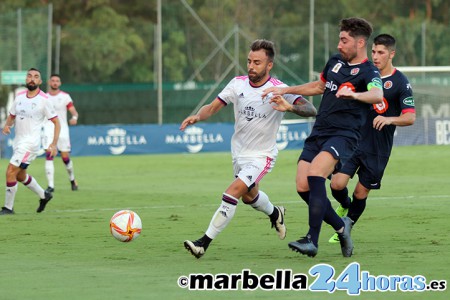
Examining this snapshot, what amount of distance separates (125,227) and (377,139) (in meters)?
3.19

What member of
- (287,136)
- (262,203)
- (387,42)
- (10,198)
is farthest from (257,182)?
(287,136)

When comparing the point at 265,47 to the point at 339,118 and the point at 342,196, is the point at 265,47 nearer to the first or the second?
the point at 339,118

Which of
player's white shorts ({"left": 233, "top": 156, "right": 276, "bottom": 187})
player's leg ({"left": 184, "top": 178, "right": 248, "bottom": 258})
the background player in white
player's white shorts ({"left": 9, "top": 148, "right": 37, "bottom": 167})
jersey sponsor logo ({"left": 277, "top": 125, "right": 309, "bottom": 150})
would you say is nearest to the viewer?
player's leg ({"left": 184, "top": 178, "right": 248, "bottom": 258})

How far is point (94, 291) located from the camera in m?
9.42

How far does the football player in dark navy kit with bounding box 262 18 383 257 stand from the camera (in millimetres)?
11453

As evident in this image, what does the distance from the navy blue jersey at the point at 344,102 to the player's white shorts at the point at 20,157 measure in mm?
7819

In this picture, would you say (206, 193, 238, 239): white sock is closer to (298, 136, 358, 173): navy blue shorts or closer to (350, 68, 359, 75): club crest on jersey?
(298, 136, 358, 173): navy blue shorts

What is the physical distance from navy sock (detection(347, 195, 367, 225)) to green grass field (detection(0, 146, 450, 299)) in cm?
30

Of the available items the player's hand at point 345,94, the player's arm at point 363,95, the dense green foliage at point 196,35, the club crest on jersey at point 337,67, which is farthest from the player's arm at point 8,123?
the dense green foliage at point 196,35

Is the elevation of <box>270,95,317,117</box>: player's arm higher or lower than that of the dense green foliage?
higher

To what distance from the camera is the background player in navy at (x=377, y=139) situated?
520 inches

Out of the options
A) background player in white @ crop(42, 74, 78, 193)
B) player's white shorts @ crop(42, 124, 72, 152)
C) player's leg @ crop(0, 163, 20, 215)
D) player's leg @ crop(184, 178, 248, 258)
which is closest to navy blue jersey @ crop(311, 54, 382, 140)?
player's leg @ crop(184, 178, 248, 258)

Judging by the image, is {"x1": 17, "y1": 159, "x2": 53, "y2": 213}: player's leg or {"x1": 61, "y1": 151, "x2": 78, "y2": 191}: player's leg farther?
{"x1": 61, "y1": 151, "x2": 78, "y2": 191}: player's leg

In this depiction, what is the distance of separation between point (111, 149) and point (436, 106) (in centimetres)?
1316
